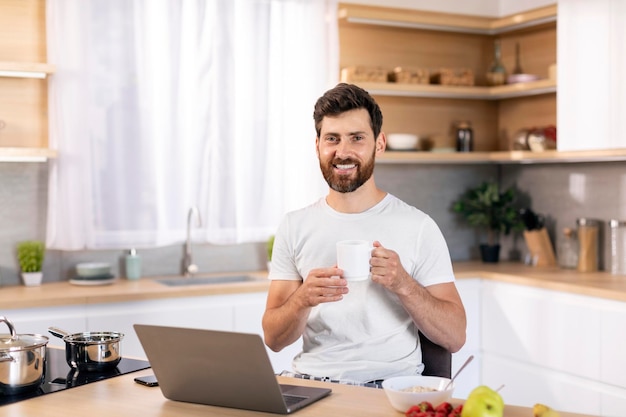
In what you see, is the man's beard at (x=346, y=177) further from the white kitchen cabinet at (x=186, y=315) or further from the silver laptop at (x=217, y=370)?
the white kitchen cabinet at (x=186, y=315)

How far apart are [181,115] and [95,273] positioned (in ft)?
2.90

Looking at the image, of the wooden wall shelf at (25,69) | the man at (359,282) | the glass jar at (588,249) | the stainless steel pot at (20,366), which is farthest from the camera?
the glass jar at (588,249)

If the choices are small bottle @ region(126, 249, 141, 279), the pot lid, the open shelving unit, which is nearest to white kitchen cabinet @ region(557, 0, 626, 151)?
the open shelving unit

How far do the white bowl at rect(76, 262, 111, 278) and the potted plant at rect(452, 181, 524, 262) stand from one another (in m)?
2.09

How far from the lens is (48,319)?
3711mm

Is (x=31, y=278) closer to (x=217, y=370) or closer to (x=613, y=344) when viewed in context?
(x=217, y=370)

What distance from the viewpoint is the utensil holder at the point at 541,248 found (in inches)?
192

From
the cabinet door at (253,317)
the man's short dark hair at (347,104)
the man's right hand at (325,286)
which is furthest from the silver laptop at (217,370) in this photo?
the cabinet door at (253,317)

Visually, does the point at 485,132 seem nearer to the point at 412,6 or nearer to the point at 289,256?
the point at 412,6

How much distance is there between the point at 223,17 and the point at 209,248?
119cm

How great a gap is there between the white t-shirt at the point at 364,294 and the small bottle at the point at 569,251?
2.24m

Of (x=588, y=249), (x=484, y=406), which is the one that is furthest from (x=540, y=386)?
(x=484, y=406)

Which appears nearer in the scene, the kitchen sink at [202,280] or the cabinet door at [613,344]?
the cabinet door at [613,344]

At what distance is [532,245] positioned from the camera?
4918 millimetres
